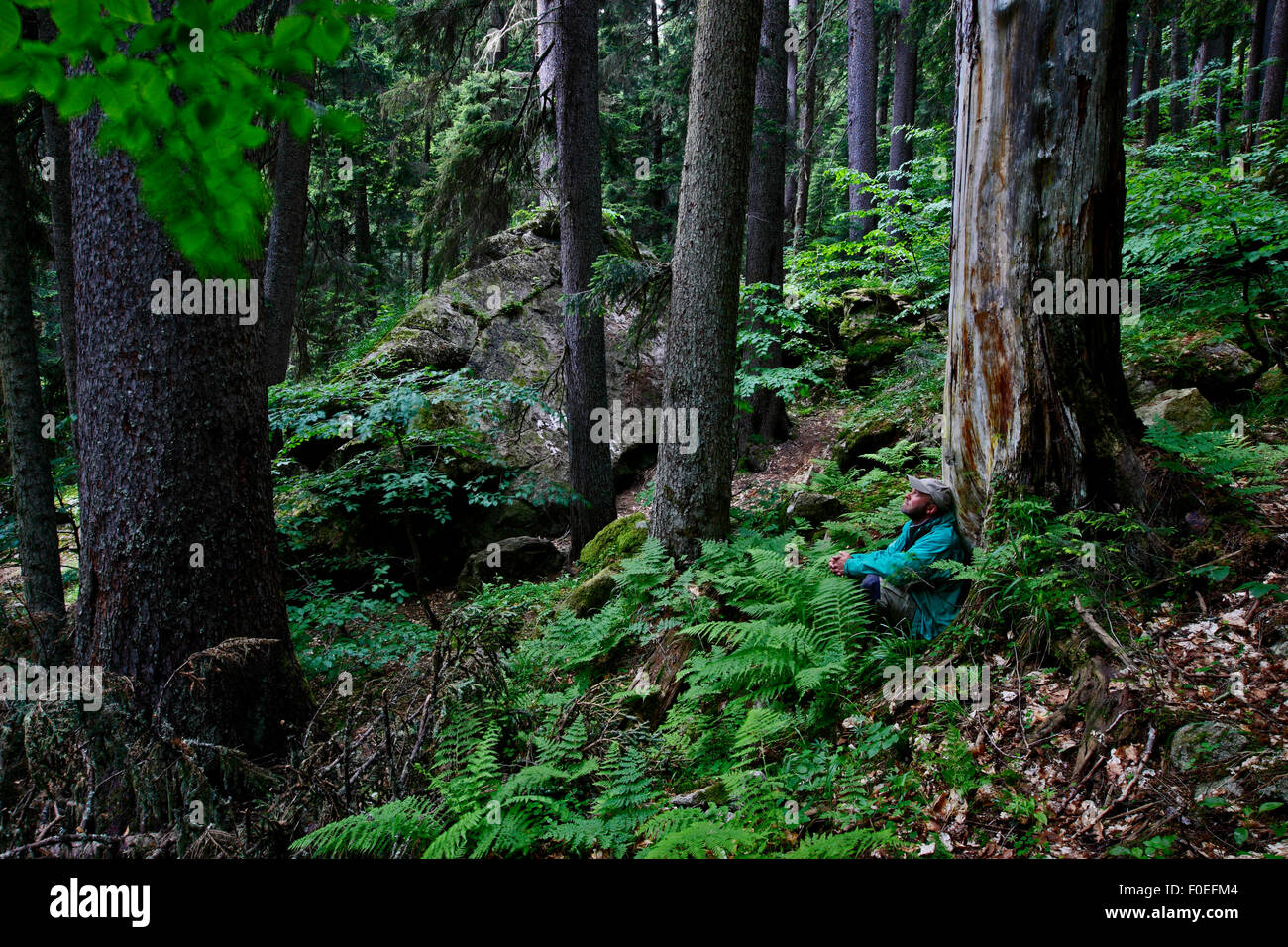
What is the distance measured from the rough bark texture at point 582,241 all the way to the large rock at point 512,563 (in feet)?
1.34

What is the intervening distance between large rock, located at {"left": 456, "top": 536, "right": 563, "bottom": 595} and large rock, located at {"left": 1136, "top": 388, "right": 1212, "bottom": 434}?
6962 millimetres

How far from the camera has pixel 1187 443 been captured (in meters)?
3.98

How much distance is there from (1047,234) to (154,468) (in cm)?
554

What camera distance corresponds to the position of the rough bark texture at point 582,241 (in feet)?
28.2

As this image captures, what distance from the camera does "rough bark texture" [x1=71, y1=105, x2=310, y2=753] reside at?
3.84 meters

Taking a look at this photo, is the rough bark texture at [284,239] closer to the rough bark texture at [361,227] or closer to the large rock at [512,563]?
the large rock at [512,563]

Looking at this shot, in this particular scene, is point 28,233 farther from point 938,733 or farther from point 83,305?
point 938,733

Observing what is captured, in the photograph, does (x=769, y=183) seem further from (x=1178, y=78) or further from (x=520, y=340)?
(x=1178, y=78)

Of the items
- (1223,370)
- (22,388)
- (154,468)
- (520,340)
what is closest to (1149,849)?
(154,468)

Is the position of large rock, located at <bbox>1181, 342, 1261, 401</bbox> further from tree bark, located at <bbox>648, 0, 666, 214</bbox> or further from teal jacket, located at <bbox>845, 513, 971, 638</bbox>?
tree bark, located at <bbox>648, 0, 666, 214</bbox>

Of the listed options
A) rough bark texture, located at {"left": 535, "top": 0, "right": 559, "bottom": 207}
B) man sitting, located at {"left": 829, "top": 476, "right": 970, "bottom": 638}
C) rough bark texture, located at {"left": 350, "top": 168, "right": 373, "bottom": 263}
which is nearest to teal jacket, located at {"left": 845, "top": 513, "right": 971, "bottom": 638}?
man sitting, located at {"left": 829, "top": 476, "right": 970, "bottom": 638}

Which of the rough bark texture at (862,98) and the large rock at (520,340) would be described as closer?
the large rock at (520,340)

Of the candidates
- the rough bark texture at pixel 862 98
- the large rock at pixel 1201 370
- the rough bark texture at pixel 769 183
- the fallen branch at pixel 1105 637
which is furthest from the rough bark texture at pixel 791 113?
the fallen branch at pixel 1105 637

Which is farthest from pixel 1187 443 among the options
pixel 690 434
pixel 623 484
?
pixel 623 484
